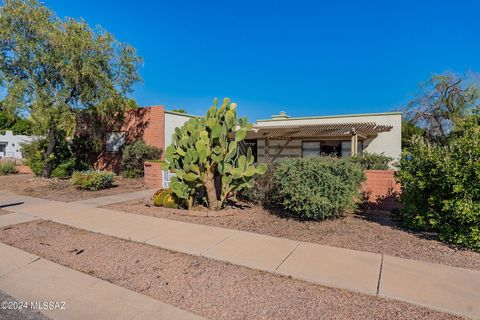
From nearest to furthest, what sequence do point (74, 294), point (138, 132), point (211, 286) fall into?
point (74, 294) → point (211, 286) → point (138, 132)

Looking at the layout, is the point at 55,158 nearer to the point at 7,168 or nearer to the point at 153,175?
the point at 7,168

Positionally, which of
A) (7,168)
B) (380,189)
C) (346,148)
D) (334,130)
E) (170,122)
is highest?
(170,122)

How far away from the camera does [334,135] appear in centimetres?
1539

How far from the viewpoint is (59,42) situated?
12.2 meters

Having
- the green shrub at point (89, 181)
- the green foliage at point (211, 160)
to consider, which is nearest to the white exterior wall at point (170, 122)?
the green shrub at point (89, 181)

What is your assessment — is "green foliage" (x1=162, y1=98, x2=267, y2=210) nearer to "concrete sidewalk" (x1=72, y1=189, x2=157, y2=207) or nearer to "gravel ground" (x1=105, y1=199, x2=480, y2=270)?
"gravel ground" (x1=105, y1=199, x2=480, y2=270)

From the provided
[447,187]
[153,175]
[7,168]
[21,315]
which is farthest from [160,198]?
[7,168]

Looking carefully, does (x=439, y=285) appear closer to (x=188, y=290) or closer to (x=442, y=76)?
(x=188, y=290)

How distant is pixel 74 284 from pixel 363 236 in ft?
16.0

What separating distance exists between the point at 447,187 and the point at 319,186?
91.1 inches

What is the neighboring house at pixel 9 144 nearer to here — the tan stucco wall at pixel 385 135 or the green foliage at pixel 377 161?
the tan stucco wall at pixel 385 135

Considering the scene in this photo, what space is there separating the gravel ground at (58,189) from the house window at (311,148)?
10.1m

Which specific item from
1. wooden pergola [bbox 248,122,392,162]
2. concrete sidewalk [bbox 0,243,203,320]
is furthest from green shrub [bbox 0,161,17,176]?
concrete sidewalk [bbox 0,243,203,320]

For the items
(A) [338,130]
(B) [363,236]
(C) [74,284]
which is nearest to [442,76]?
(A) [338,130]
